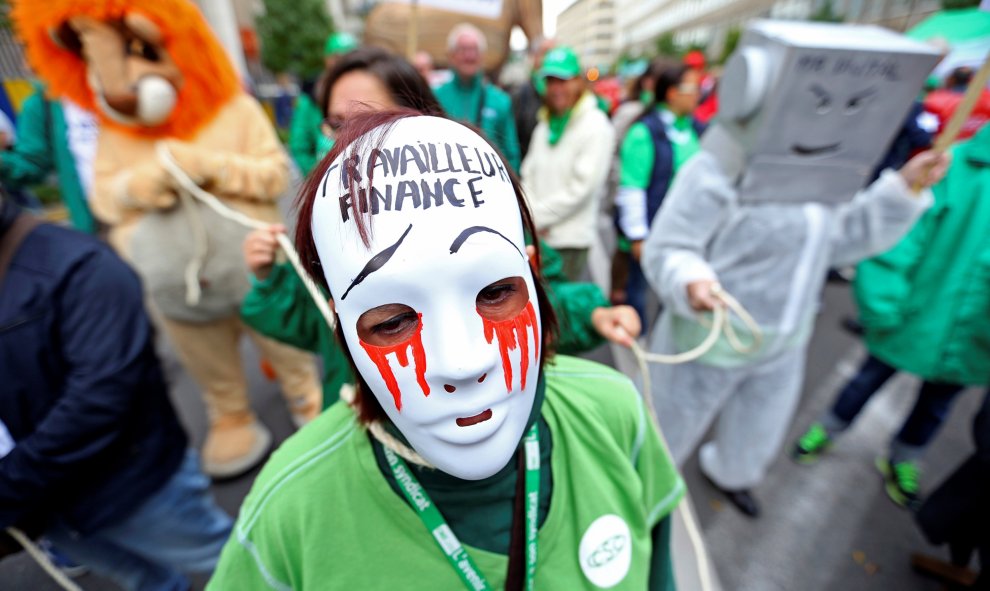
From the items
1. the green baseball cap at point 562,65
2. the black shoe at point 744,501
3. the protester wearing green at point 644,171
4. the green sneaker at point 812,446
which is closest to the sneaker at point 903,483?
the green sneaker at point 812,446

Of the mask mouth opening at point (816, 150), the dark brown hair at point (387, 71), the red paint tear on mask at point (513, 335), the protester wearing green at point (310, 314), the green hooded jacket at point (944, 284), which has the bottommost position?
the green hooded jacket at point (944, 284)

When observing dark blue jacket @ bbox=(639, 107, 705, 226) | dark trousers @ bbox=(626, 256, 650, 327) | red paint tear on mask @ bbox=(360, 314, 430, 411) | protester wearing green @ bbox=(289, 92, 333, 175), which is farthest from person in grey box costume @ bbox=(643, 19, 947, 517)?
protester wearing green @ bbox=(289, 92, 333, 175)

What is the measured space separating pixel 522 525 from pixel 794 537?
1.88 metres

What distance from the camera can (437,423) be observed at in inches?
25.5

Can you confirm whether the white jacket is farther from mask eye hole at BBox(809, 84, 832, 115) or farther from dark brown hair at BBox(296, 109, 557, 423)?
dark brown hair at BBox(296, 109, 557, 423)

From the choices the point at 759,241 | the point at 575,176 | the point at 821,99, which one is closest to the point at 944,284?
the point at 759,241

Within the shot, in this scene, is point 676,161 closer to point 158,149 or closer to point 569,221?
point 569,221

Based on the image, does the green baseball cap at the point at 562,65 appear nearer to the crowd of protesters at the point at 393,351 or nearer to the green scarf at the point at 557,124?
the crowd of protesters at the point at 393,351

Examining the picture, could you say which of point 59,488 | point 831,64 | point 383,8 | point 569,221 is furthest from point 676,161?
point 383,8

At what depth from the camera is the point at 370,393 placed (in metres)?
0.74

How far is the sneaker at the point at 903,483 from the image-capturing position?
2154 millimetres

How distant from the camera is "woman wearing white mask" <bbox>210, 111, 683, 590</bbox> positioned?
0.62m

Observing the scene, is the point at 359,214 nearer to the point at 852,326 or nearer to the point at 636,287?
the point at 636,287

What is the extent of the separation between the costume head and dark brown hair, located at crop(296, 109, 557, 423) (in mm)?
1403
